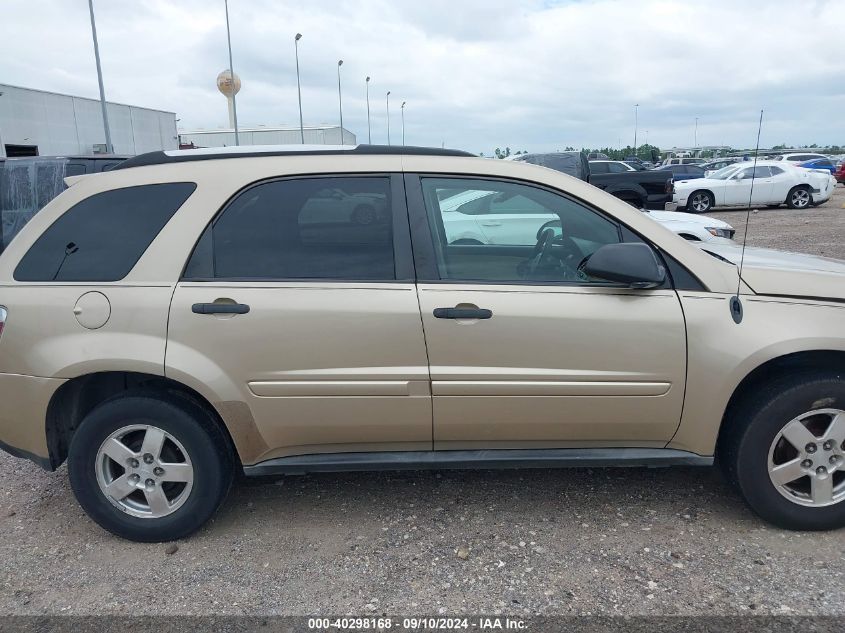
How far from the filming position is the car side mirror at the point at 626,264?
272cm

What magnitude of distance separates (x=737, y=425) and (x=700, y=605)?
823 mm

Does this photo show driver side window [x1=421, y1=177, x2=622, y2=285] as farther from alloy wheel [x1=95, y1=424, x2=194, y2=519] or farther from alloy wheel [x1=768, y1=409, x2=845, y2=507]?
alloy wheel [x1=95, y1=424, x2=194, y2=519]

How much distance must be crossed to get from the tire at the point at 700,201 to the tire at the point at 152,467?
19094mm

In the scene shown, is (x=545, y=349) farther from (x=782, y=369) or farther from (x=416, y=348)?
(x=782, y=369)

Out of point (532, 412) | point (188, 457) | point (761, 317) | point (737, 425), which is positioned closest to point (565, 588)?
point (532, 412)

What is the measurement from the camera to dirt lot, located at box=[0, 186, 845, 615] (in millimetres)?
2584

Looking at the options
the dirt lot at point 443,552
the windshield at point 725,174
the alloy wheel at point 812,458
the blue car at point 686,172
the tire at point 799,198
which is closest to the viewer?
the dirt lot at point 443,552

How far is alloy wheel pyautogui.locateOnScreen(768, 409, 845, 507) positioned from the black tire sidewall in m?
0.03

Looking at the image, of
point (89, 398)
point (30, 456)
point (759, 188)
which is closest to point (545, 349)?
point (89, 398)

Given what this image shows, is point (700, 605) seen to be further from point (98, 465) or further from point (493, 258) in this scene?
point (98, 465)

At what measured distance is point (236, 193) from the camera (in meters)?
2.96

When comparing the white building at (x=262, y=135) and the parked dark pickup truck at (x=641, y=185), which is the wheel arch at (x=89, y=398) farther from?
the white building at (x=262, y=135)

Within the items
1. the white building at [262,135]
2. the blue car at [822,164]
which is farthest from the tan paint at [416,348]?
the white building at [262,135]

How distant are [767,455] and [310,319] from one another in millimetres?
2117
